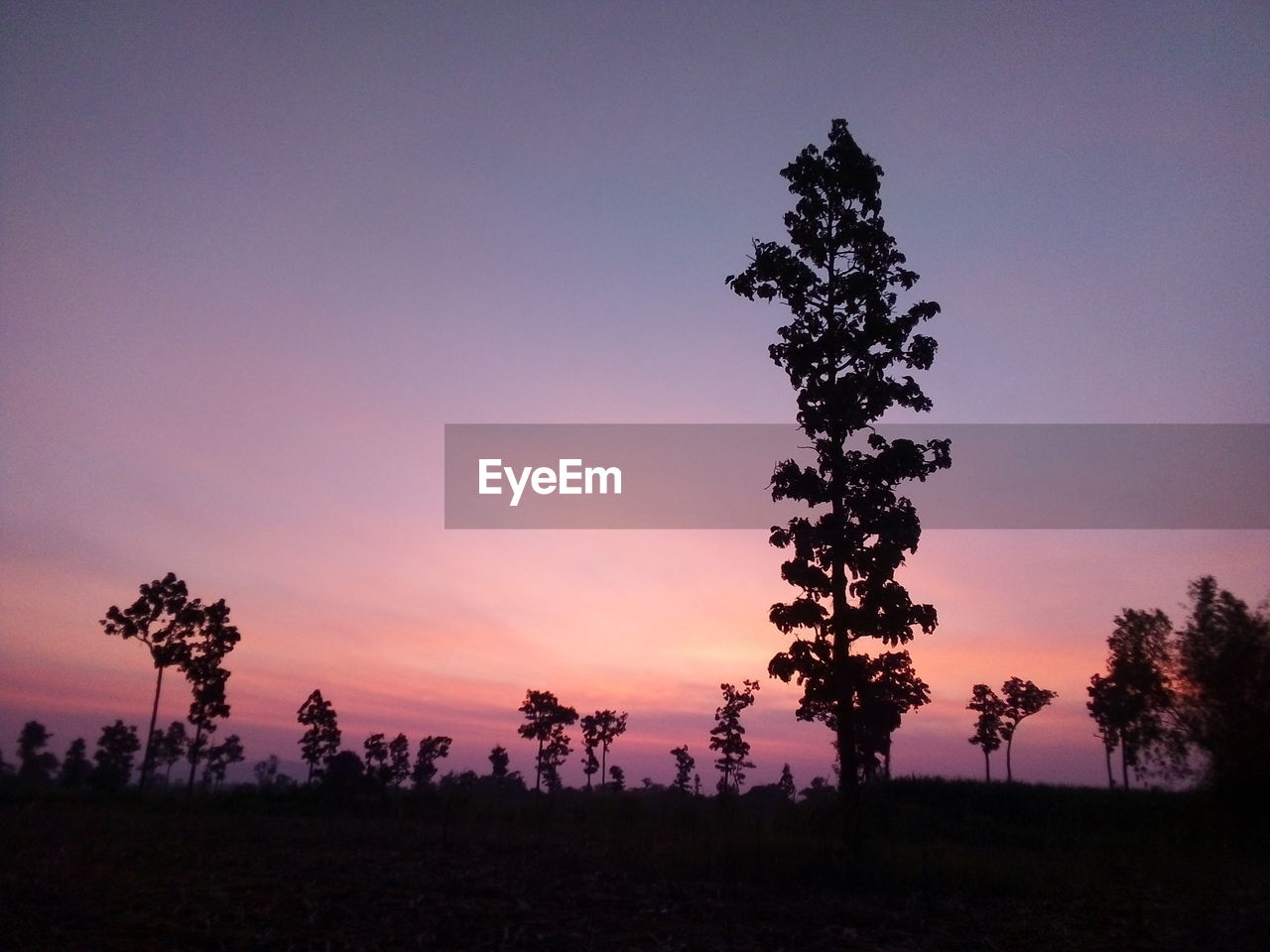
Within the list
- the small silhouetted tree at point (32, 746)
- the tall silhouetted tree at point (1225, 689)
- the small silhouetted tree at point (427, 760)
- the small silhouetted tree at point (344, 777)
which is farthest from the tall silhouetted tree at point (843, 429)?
the small silhouetted tree at point (32, 746)

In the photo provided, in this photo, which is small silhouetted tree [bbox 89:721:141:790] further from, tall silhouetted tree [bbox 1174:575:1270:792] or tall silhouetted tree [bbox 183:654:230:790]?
tall silhouetted tree [bbox 1174:575:1270:792]

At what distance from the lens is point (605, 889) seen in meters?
16.7

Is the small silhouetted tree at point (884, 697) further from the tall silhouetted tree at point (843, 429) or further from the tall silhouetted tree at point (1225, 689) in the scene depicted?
the tall silhouetted tree at point (1225, 689)

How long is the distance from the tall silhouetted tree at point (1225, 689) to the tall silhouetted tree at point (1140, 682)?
1399mm

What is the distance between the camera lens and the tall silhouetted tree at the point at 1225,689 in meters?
33.6

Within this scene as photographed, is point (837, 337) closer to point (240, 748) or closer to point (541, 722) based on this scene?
point (541, 722)

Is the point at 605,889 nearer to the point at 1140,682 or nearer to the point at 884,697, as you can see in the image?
the point at 884,697

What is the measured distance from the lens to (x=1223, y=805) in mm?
33750

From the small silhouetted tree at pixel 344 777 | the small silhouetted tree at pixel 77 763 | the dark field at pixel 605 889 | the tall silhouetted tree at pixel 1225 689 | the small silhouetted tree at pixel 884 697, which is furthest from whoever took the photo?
the small silhouetted tree at pixel 77 763

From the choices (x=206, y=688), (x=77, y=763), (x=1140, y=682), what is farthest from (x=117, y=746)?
(x=1140, y=682)

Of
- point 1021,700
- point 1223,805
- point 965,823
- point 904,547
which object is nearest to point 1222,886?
point 904,547

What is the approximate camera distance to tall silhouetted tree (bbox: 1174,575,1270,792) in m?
33.6

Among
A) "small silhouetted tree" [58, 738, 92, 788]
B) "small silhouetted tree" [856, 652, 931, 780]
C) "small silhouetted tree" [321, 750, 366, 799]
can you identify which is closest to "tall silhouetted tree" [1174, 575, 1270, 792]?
"small silhouetted tree" [856, 652, 931, 780]

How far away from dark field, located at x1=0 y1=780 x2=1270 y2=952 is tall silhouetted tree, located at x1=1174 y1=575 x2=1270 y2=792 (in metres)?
4.08
